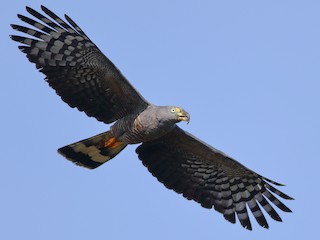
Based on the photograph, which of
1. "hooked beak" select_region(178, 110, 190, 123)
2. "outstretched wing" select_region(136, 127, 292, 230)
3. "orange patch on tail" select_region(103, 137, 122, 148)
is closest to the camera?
"hooked beak" select_region(178, 110, 190, 123)

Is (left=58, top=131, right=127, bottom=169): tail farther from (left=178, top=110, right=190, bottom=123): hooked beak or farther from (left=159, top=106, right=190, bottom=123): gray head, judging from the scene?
(left=178, top=110, right=190, bottom=123): hooked beak

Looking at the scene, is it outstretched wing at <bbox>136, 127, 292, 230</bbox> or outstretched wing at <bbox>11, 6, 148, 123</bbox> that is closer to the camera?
outstretched wing at <bbox>11, 6, 148, 123</bbox>

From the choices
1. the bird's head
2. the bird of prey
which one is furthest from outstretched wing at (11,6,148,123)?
the bird's head

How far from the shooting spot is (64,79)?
1464 centimetres

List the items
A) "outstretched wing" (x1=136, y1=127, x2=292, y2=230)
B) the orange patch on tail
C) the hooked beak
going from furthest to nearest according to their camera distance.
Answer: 1. "outstretched wing" (x1=136, y1=127, x2=292, y2=230)
2. the orange patch on tail
3. the hooked beak

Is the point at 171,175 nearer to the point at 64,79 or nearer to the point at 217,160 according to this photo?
the point at 217,160

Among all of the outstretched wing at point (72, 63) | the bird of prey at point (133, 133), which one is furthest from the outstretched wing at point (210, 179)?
the outstretched wing at point (72, 63)

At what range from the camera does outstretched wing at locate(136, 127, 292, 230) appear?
50.3 ft

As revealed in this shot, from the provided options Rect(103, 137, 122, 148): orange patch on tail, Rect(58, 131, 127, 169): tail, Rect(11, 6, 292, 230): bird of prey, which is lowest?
Rect(58, 131, 127, 169): tail

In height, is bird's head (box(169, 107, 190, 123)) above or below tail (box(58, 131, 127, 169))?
above

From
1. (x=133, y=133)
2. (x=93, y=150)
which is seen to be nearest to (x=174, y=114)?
(x=133, y=133)

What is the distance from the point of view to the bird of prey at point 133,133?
14.5 meters

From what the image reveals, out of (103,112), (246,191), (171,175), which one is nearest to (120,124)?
(103,112)

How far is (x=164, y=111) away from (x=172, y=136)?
3.53 ft
